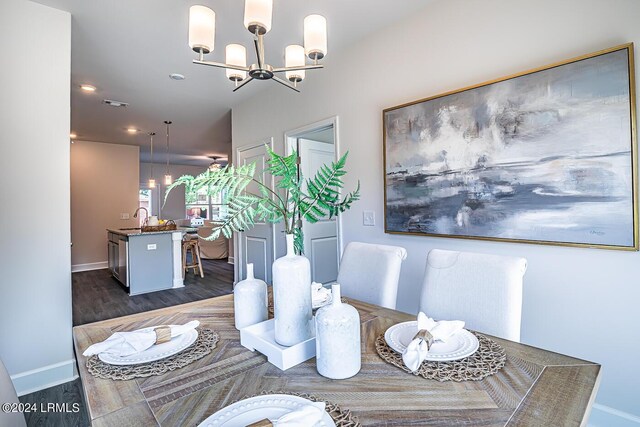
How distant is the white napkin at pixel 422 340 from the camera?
87cm

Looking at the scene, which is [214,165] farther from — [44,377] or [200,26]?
[200,26]

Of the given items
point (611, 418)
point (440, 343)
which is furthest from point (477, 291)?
point (611, 418)

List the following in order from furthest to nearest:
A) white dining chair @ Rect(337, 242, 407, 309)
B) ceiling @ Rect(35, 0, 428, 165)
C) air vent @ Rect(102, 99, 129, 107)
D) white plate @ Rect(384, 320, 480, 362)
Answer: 1. air vent @ Rect(102, 99, 129, 107)
2. ceiling @ Rect(35, 0, 428, 165)
3. white dining chair @ Rect(337, 242, 407, 309)
4. white plate @ Rect(384, 320, 480, 362)

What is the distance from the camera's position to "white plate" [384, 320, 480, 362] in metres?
0.94

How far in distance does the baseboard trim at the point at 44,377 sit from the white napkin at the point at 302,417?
2484mm

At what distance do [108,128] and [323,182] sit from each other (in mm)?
6195

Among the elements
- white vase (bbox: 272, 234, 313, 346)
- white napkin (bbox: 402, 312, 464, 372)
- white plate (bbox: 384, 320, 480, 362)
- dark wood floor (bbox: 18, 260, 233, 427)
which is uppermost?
white vase (bbox: 272, 234, 313, 346)

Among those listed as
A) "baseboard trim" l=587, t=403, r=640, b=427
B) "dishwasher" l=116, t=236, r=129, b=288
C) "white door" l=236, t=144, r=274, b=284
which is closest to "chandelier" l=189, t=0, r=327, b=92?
"white door" l=236, t=144, r=274, b=284

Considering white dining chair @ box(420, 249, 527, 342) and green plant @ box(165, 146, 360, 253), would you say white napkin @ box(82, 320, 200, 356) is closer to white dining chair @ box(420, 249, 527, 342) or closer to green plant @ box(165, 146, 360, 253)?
green plant @ box(165, 146, 360, 253)

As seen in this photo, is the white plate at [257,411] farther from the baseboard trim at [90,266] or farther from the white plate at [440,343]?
the baseboard trim at [90,266]

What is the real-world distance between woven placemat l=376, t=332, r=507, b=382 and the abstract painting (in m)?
1.06

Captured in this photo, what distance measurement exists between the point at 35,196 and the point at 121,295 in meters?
2.81

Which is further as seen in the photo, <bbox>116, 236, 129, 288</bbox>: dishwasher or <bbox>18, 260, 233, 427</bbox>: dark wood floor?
<bbox>116, 236, 129, 288</bbox>: dishwasher

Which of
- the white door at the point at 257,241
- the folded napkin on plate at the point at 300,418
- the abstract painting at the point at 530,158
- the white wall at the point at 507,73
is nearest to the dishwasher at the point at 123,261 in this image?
the white door at the point at 257,241
